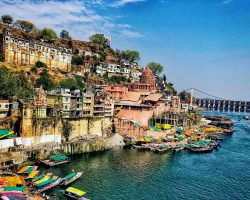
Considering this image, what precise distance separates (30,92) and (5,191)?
104 feet

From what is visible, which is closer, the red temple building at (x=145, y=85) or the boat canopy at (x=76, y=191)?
the boat canopy at (x=76, y=191)

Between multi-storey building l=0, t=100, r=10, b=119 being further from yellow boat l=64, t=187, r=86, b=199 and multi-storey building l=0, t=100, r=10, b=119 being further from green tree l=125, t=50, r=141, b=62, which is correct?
green tree l=125, t=50, r=141, b=62

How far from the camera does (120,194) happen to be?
3841cm

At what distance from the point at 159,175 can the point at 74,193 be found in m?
16.4

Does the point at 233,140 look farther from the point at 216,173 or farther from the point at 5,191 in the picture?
the point at 5,191

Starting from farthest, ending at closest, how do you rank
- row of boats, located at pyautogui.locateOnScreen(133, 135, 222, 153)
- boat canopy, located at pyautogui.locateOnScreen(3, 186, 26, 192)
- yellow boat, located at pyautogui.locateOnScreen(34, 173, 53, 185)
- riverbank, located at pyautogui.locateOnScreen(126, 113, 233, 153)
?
riverbank, located at pyautogui.locateOnScreen(126, 113, 233, 153) → row of boats, located at pyautogui.locateOnScreen(133, 135, 222, 153) → yellow boat, located at pyautogui.locateOnScreen(34, 173, 53, 185) → boat canopy, located at pyautogui.locateOnScreen(3, 186, 26, 192)

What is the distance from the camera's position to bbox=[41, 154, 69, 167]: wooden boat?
4669 cm

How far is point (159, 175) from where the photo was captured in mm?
47406

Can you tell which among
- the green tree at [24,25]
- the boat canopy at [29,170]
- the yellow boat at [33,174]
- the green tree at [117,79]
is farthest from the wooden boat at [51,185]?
the green tree at [24,25]

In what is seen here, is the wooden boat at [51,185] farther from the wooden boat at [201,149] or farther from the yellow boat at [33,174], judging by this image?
the wooden boat at [201,149]

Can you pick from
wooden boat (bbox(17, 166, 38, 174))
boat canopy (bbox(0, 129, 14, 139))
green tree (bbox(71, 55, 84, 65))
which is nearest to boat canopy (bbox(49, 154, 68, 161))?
wooden boat (bbox(17, 166, 38, 174))

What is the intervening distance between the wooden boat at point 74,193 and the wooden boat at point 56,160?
35.4 feet

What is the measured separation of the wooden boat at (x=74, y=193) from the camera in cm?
3541

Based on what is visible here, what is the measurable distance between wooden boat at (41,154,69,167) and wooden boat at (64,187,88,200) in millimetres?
10793
